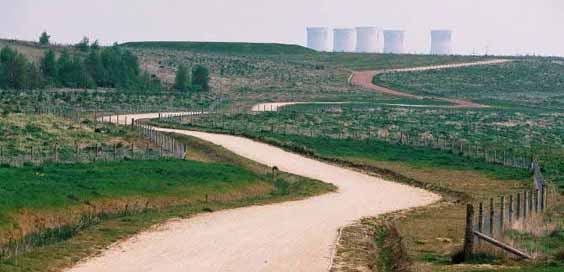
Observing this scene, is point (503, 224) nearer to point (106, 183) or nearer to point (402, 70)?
point (106, 183)

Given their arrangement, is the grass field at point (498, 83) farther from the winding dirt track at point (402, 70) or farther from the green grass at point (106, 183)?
the green grass at point (106, 183)

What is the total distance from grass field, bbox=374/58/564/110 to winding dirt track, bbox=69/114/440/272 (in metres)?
87.5

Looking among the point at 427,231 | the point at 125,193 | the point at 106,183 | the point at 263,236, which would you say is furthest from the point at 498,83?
the point at 263,236

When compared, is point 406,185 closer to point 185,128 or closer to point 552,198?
point 552,198

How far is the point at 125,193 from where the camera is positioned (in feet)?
117

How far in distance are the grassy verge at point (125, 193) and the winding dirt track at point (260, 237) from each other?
0.85 metres

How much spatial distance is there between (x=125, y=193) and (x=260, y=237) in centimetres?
823

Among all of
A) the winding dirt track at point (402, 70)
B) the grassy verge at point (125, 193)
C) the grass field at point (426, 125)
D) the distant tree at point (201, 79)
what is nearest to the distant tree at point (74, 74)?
the distant tree at point (201, 79)

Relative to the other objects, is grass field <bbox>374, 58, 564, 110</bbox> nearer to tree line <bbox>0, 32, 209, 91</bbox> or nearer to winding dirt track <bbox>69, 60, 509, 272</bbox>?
tree line <bbox>0, 32, 209, 91</bbox>

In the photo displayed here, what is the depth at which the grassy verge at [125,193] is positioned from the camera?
26297 millimetres

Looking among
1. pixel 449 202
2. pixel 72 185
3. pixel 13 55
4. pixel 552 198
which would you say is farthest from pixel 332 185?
pixel 13 55

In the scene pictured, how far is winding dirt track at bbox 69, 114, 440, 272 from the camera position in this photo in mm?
24422

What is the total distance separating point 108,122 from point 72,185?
41.0 meters

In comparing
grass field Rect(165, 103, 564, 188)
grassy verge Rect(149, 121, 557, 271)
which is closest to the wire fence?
grass field Rect(165, 103, 564, 188)
